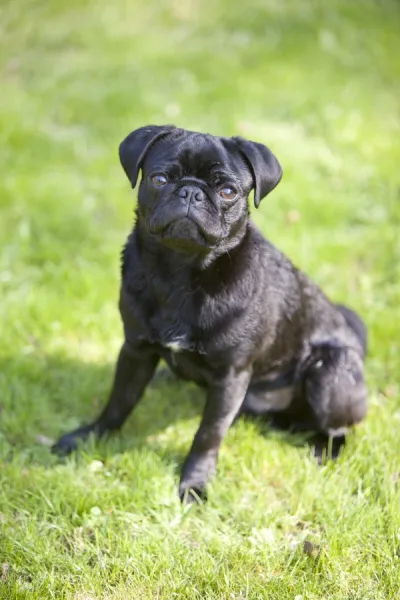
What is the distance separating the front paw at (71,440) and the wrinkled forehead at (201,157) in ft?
5.11

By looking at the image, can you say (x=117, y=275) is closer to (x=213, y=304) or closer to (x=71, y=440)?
(x=71, y=440)

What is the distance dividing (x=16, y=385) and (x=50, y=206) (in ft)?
7.02

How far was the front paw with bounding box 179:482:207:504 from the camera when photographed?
3.23 meters

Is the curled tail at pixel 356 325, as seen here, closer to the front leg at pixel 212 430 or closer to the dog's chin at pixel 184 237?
the front leg at pixel 212 430

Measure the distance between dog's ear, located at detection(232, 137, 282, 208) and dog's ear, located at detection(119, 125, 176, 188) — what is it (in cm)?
39

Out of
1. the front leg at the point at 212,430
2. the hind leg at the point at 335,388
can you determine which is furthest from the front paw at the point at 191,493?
the hind leg at the point at 335,388

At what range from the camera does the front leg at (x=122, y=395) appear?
3385 mm

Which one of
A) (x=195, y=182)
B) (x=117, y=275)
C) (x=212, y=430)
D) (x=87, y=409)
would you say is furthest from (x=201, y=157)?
(x=117, y=275)

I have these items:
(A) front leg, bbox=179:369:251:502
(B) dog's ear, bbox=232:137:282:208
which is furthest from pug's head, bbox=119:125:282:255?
(A) front leg, bbox=179:369:251:502

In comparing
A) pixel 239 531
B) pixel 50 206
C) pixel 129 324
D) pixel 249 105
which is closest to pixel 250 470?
pixel 239 531

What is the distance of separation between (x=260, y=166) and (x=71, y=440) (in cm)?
183

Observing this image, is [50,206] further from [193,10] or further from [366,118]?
[193,10]

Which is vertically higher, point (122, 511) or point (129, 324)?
point (129, 324)

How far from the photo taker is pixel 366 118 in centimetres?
721
